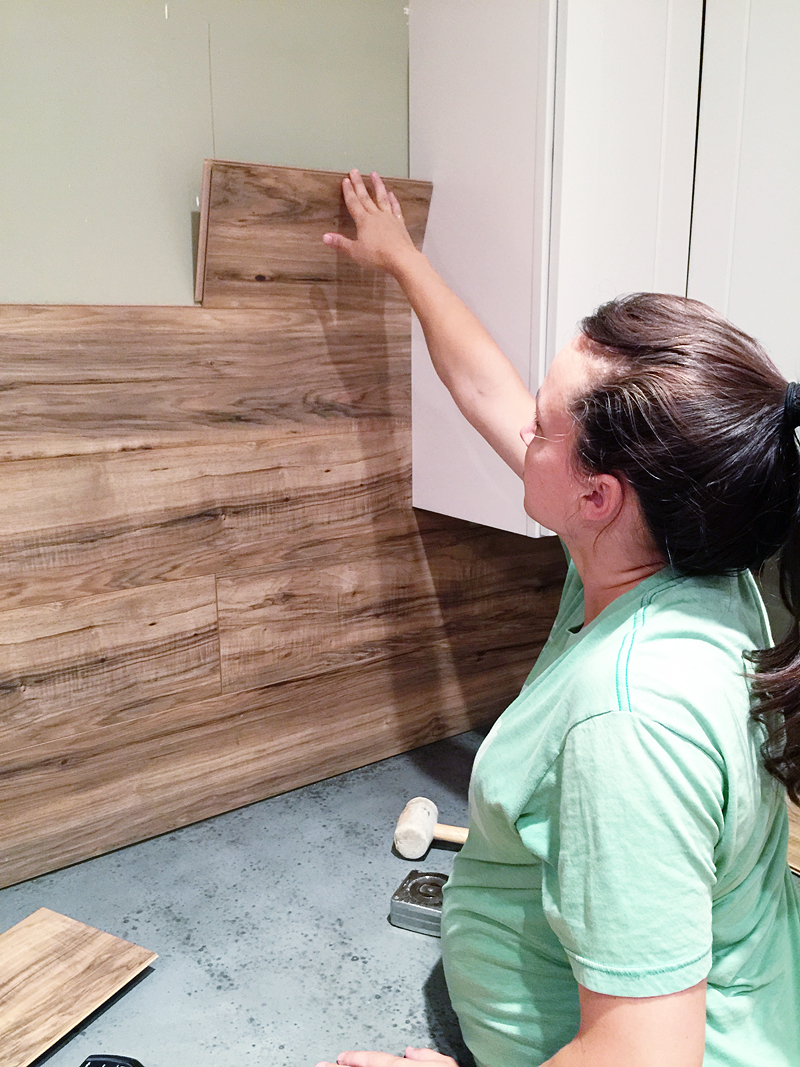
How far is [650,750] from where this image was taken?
0.61m

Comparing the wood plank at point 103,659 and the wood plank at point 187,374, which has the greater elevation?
the wood plank at point 187,374

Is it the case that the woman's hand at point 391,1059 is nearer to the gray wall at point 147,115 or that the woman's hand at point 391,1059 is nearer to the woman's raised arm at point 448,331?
the woman's raised arm at point 448,331

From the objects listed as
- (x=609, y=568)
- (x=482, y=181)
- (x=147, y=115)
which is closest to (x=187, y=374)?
(x=147, y=115)

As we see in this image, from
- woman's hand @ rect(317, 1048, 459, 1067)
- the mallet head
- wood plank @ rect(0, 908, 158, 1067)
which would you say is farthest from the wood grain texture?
woman's hand @ rect(317, 1048, 459, 1067)

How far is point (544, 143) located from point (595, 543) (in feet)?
2.09

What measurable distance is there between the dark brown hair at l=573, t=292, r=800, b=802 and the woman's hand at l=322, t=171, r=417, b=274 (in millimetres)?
611

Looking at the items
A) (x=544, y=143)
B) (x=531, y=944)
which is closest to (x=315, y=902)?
(x=531, y=944)

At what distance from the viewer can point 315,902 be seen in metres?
1.20

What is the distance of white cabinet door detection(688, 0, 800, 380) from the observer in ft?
3.66

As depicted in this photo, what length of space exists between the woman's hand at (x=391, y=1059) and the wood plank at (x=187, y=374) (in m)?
0.77

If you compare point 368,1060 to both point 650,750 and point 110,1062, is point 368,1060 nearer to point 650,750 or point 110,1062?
point 110,1062

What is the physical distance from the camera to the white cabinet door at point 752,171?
1.11m

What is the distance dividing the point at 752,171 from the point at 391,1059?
111 centimetres

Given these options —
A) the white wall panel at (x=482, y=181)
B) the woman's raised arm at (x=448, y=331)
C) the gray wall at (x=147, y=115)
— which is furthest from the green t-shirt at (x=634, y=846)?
the gray wall at (x=147, y=115)
